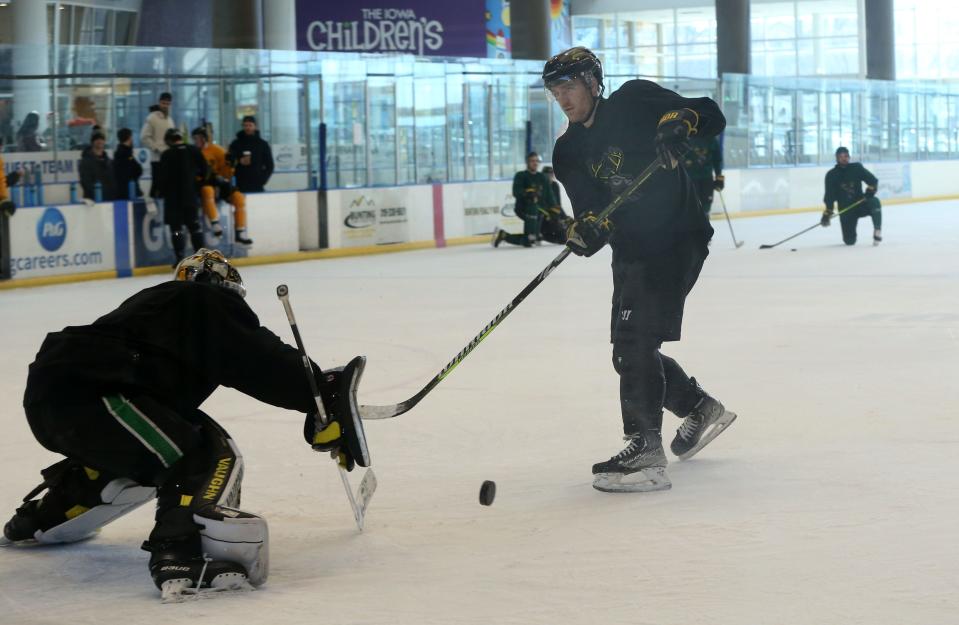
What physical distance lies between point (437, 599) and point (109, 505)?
101 centimetres

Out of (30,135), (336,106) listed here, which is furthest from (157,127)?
(336,106)

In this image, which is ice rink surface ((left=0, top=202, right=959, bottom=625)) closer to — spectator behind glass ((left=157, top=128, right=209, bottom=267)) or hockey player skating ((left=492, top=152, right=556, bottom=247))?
spectator behind glass ((left=157, top=128, right=209, bottom=267))

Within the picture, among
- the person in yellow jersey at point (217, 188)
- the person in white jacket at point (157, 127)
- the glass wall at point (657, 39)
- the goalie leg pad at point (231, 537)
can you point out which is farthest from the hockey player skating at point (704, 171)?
the glass wall at point (657, 39)

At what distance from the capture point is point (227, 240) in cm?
1579

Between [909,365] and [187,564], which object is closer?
[187,564]

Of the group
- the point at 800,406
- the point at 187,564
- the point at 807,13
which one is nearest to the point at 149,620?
the point at 187,564

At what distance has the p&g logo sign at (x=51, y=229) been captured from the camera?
13703 mm

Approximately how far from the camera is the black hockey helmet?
179 inches

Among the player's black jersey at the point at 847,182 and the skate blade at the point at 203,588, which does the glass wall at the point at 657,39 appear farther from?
the skate blade at the point at 203,588

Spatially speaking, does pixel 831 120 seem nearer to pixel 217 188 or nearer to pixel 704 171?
pixel 704 171

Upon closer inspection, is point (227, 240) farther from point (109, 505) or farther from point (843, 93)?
point (843, 93)

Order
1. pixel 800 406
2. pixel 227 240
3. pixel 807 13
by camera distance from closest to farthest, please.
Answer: pixel 800 406, pixel 227 240, pixel 807 13

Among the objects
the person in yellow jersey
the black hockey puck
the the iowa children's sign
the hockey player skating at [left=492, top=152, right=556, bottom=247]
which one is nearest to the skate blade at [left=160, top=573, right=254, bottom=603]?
the black hockey puck

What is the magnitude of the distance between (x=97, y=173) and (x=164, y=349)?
11.7 meters
